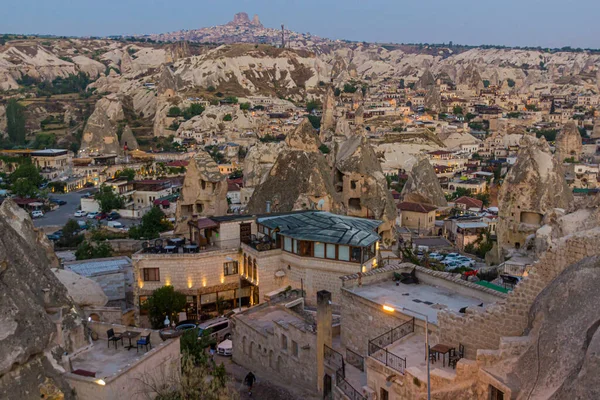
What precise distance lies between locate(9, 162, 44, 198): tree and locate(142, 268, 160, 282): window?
38935mm

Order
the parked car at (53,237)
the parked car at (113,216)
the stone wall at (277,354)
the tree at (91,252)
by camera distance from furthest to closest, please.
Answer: the parked car at (113,216), the parked car at (53,237), the tree at (91,252), the stone wall at (277,354)

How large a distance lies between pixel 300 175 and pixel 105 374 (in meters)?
15.0

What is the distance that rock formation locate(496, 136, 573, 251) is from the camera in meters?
29.5

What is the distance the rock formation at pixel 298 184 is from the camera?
85.0 ft

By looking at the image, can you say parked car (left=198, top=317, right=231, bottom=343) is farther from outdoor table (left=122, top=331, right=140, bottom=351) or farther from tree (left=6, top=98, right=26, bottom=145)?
tree (left=6, top=98, right=26, bottom=145)

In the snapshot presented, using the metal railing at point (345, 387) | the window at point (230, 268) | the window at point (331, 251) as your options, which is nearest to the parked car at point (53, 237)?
the window at point (230, 268)

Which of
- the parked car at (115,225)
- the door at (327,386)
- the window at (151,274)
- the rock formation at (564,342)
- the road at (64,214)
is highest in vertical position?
the rock formation at (564,342)

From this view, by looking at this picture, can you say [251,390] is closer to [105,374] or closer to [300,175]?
[105,374]

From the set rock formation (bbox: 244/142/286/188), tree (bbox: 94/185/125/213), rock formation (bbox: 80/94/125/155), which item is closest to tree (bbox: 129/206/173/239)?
tree (bbox: 94/185/125/213)

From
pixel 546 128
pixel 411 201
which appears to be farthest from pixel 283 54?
pixel 411 201

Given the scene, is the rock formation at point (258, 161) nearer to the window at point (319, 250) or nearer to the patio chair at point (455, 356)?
the window at point (319, 250)

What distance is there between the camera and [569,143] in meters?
72.6

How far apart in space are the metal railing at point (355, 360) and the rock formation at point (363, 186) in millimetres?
16227

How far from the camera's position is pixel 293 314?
674 inches
